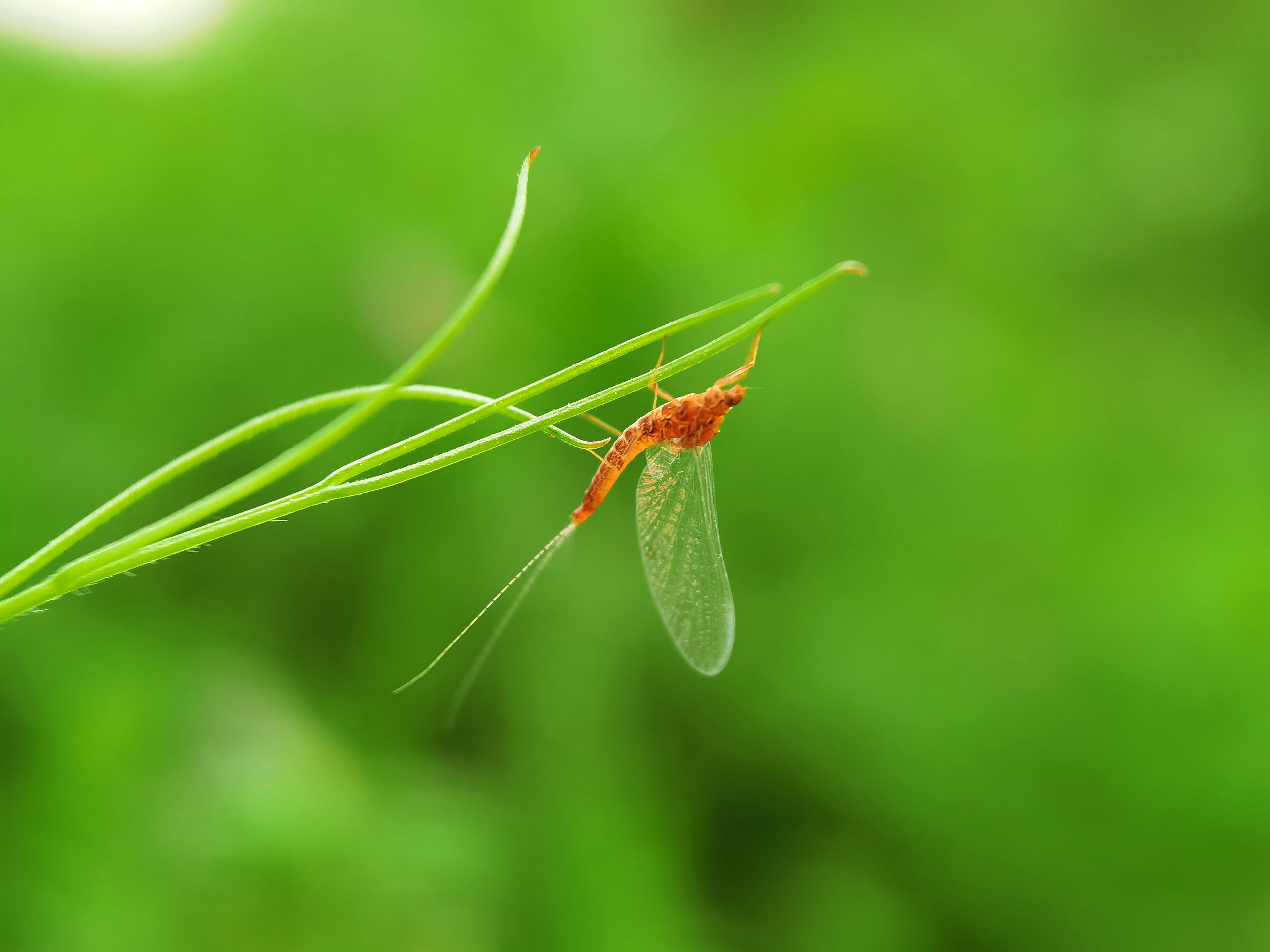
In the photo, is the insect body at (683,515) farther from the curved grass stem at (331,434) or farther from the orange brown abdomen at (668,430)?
the curved grass stem at (331,434)

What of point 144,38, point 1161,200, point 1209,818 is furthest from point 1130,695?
point 144,38

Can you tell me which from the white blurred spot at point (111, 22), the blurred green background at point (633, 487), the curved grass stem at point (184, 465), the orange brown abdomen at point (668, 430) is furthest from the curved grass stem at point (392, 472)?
the white blurred spot at point (111, 22)

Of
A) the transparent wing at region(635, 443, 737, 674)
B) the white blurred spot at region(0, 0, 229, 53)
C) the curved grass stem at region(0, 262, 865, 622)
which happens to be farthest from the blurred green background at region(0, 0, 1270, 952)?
the curved grass stem at region(0, 262, 865, 622)

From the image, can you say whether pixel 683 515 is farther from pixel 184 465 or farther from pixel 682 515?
pixel 184 465

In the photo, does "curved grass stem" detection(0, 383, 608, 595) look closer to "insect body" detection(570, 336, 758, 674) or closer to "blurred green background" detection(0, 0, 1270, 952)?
"insect body" detection(570, 336, 758, 674)

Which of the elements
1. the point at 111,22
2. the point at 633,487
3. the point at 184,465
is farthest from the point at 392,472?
the point at 111,22

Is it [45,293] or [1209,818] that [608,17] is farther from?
[1209,818]
